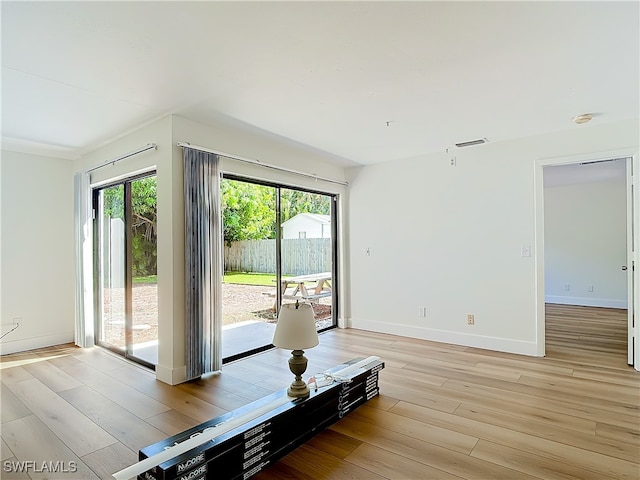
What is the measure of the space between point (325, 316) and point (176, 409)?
118 inches

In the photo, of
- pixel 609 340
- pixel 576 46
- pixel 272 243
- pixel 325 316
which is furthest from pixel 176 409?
pixel 609 340

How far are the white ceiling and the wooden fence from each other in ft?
4.57

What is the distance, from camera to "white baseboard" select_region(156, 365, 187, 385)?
3281 millimetres

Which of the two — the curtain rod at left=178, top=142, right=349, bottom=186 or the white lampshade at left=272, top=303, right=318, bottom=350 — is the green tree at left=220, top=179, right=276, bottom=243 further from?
the white lampshade at left=272, top=303, right=318, bottom=350

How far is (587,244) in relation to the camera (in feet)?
23.5

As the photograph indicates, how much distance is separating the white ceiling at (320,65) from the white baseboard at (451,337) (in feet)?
8.10

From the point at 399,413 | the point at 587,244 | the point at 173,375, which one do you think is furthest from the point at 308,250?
the point at 587,244

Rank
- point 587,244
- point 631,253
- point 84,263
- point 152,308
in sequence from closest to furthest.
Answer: point 631,253, point 152,308, point 84,263, point 587,244

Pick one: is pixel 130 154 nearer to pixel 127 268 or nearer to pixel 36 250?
pixel 127 268

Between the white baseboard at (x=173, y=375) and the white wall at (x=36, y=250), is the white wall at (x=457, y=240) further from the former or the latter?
the white wall at (x=36, y=250)

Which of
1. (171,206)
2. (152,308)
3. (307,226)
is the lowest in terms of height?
(152,308)

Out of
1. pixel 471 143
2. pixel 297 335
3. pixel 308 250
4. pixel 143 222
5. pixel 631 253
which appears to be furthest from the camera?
pixel 308 250

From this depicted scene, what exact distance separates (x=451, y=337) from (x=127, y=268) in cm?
412

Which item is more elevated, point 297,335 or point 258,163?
point 258,163
